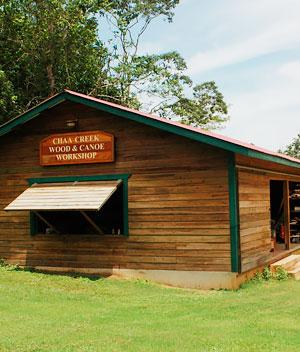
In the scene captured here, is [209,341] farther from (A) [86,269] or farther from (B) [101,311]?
(A) [86,269]

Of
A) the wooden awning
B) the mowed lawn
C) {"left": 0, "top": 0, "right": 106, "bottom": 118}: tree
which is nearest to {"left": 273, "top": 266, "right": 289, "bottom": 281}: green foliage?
the mowed lawn

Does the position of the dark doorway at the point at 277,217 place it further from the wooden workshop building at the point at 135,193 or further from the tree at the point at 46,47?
the tree at the point at 46,47

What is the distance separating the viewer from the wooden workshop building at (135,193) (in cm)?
1262

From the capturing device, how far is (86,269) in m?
14.2

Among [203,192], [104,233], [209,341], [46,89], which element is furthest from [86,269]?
[46,89]

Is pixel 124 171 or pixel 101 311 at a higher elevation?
pixel 124 171

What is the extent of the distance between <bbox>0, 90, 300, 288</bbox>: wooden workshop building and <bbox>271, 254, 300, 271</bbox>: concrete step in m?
0.28

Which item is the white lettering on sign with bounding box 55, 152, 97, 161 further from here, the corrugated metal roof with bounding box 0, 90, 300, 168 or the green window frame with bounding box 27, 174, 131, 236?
the corrugated metal roof with bounding box 0, 90, 300, 168

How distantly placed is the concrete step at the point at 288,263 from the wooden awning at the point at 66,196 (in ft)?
15.5

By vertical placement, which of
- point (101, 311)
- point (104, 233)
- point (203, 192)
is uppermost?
point (203, 192)

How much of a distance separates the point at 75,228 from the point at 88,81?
1751 cm

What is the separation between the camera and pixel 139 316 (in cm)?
945

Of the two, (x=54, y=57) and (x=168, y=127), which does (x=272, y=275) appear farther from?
(x=54, y=57)

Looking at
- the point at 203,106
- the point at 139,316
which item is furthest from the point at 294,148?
the point at 139,316
